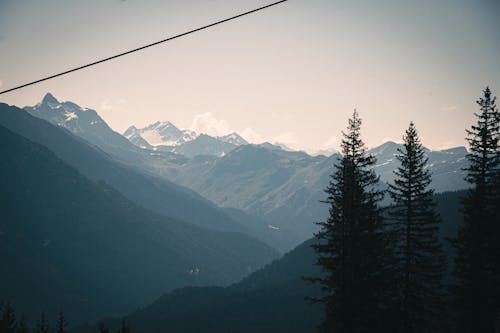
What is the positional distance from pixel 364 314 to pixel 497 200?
12749mm

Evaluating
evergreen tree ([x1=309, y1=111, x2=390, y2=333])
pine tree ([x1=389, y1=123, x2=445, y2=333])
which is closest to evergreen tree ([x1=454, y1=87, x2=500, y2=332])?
pine tree ([x1=389, y1=123, x2=445, y2=333])

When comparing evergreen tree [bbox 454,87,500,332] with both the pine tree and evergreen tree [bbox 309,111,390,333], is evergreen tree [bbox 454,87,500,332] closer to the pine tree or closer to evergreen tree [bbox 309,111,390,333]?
the pine tree

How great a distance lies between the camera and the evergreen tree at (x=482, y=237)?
28609 mm

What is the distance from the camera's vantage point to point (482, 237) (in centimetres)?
2884

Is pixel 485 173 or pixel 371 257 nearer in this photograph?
pixel 371 257

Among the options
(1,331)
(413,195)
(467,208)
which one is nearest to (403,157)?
(413,195)

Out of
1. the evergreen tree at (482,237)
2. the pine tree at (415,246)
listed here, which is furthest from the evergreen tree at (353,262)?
the evergreen tree at (482,237)

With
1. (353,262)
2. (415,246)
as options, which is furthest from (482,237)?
(353,262)

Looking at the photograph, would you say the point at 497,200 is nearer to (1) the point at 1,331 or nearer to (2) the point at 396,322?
(2) the point at 396,322

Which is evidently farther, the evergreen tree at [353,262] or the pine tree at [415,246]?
the pine tree at [415,246]

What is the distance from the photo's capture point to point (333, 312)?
25156mm

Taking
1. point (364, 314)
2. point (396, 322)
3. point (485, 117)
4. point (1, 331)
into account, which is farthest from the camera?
point (1, 331)

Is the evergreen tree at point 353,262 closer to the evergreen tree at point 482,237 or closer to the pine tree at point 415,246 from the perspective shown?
the pine tree at point 415,246

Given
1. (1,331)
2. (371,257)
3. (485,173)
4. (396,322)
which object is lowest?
A: (1,331)
